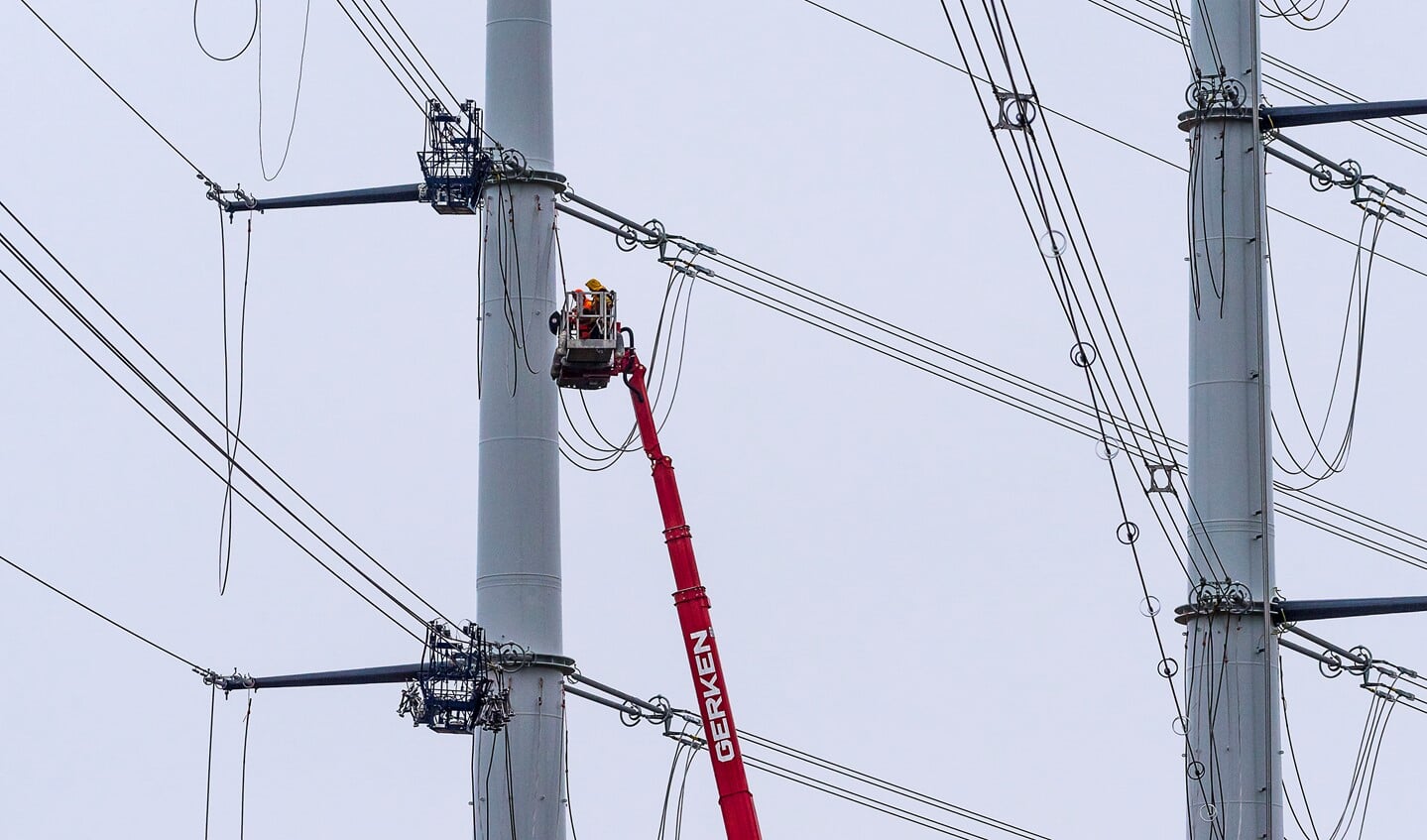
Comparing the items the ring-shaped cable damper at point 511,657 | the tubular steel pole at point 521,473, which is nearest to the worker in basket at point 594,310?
the tubular steel pole at point 521,473

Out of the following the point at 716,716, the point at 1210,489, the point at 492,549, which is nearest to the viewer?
the point at 1210,489

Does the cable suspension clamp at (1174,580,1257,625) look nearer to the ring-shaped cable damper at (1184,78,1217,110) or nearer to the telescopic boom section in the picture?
the ring-shaped cable damper at (1184,78,1217,110)

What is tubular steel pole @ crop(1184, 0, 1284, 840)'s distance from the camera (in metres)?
41.0

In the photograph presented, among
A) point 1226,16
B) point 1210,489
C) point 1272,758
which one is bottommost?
point 1272,758

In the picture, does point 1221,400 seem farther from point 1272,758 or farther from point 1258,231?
point 1272,758

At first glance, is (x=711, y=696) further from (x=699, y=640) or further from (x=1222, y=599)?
(x=1222, y=599)

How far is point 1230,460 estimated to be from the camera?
41.9m

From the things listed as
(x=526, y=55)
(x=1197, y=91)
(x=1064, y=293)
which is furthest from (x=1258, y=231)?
(x=526, y=55)

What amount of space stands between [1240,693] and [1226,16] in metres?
9.60

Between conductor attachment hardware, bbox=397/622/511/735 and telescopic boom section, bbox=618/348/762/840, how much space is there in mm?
8239

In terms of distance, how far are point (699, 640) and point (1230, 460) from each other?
1206 cm

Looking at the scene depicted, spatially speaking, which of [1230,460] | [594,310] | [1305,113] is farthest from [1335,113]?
[594,310]

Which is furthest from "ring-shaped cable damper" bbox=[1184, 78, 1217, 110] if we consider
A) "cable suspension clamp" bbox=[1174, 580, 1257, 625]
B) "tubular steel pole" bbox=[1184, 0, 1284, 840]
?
"cable suspension clamp" bbox=[1174, 580, 1257, 625]

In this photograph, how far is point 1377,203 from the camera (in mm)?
44344
